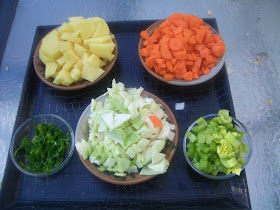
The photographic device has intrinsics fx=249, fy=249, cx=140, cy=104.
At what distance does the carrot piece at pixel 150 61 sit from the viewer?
71.0 inches

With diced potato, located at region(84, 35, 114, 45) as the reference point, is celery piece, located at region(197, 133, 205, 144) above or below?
below

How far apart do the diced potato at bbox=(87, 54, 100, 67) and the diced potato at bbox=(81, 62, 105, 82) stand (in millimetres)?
22

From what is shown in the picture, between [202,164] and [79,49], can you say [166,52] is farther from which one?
[202,164]

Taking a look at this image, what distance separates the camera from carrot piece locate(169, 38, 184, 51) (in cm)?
173

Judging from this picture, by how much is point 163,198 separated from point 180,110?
64cm

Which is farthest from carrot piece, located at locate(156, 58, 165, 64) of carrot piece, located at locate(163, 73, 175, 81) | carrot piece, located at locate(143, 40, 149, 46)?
carrot piece, located at locate(143, 40, 149, 46)

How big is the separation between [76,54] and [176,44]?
735 millimetres

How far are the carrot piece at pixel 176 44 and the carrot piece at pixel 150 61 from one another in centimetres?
14

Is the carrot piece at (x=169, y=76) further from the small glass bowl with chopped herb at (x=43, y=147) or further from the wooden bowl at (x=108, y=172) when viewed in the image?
the small glass bowl with chopped herb at (x=43, y=147)

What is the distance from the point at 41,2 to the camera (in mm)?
2686

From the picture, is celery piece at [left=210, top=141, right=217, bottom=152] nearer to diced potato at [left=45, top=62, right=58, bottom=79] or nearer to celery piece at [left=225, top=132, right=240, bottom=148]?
celery piece at [left=225, top=132, right=240, bottom=148]

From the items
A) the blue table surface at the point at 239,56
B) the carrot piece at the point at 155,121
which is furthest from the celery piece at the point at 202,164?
the blue table surface at the point at 239,56

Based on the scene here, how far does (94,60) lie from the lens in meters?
1.82

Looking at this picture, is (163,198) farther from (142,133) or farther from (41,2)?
(41,2)
